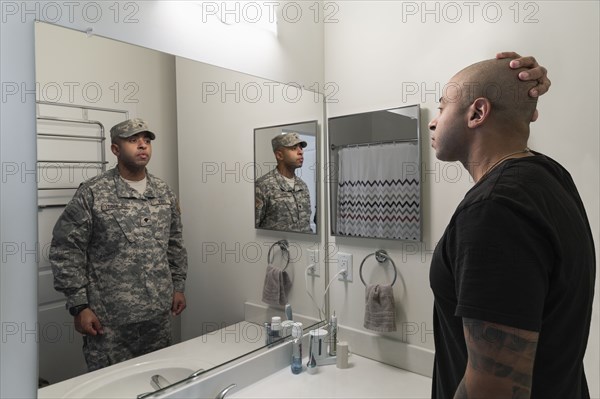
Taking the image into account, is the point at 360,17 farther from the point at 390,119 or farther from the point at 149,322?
the point at 149,322

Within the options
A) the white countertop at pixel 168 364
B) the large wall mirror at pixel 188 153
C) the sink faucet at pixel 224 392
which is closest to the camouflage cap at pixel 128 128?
the large wall mirror at pixel 188 153

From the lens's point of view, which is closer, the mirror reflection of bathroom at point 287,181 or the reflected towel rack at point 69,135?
the reflected towel rack at point 69,135

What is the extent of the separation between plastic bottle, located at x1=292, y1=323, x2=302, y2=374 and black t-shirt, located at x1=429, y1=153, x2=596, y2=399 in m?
0.89

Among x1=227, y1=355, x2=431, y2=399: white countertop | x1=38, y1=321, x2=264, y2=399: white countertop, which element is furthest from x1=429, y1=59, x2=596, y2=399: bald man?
x1=38, y1=321, x2=264, y2=399: white countertop

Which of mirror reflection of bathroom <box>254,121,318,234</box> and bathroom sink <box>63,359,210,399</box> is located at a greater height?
mirror reflection of bathroom <box>254,121,318,234</box>

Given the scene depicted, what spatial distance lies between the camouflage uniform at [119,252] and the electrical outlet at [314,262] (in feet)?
2.10

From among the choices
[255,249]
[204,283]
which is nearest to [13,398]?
[204,283]

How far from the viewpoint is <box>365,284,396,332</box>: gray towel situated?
161 centimetres

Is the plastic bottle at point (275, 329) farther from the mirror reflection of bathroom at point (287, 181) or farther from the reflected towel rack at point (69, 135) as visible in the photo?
the reflected towel rack at point (69, 135)

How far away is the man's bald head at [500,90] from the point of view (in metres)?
0.82

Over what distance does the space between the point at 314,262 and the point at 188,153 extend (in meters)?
0.77

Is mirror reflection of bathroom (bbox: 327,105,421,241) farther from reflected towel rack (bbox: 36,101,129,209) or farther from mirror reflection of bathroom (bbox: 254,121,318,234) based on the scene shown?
reflected towel rack (bbox: 36,101,129,209)

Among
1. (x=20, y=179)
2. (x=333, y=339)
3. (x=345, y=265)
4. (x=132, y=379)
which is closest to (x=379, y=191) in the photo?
(x=345, y=265)

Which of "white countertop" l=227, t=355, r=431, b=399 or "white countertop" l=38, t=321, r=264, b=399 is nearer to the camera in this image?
"white countertop" l=38, t=321, r=264, b=399
